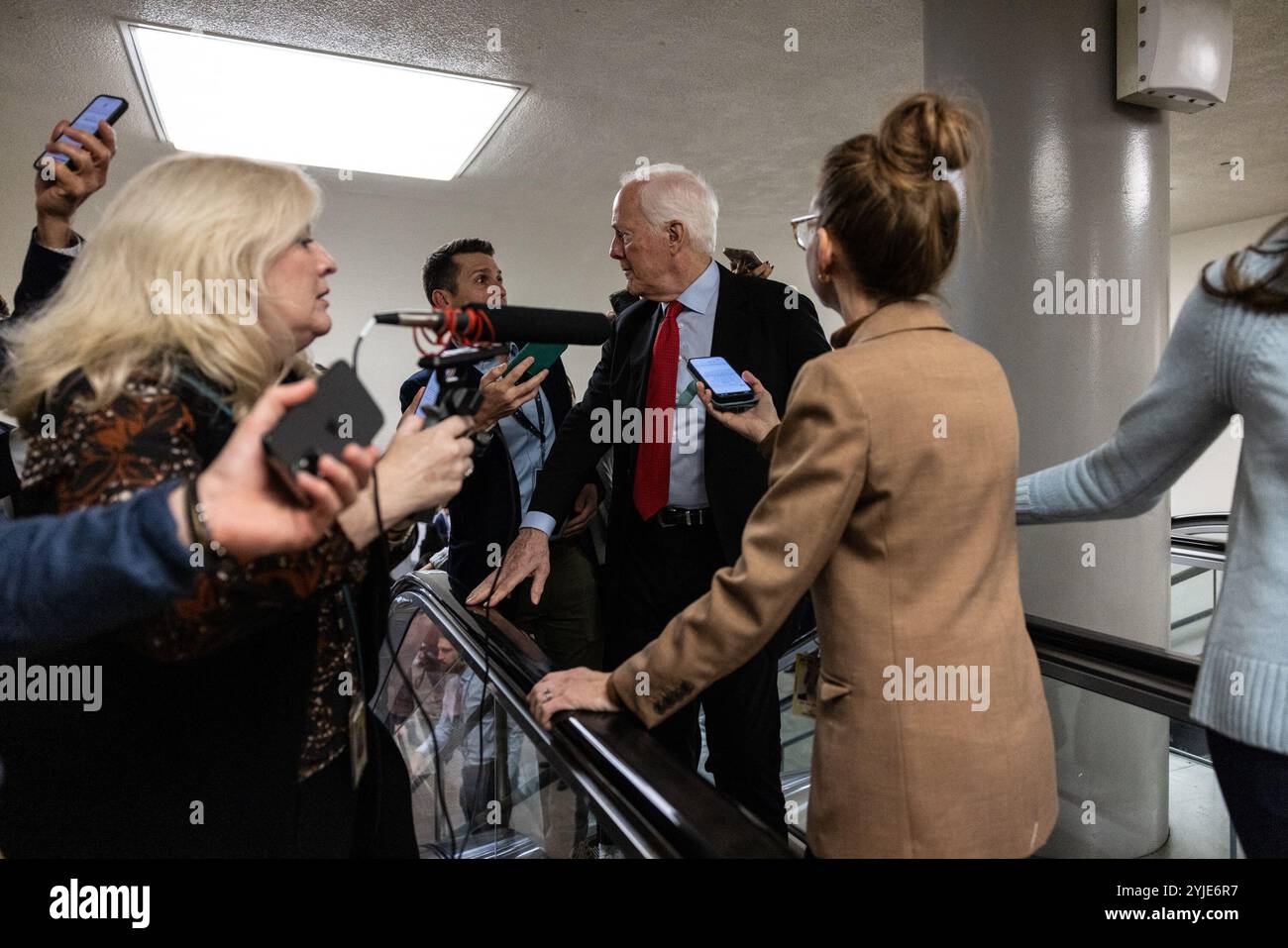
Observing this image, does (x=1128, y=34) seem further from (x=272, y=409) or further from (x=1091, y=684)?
(x=272, y=409)

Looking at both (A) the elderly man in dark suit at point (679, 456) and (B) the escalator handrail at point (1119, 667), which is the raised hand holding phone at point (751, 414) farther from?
(B) the escalator handrail at point (1119, 667)

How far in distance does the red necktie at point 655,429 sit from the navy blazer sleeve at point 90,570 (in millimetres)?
1507

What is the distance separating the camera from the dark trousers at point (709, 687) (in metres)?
2.10

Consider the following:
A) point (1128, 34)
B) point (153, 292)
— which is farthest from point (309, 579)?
point (1128, 34)

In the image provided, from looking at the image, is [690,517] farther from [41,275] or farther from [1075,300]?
[1075,300]

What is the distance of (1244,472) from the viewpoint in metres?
1.00

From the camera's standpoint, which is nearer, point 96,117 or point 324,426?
point 324,426

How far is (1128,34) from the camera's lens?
8.54 ft

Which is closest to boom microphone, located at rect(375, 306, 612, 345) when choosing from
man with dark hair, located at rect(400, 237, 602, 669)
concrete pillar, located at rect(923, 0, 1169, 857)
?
man with dark hair, located at rect(400, 237, 602, 669)

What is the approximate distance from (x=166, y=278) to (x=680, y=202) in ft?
5.27

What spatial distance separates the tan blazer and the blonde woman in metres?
0.45

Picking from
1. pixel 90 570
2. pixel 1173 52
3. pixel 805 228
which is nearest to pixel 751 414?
pixel 805 228

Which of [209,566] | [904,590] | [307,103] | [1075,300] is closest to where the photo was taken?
[209,566]

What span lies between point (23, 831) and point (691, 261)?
1895 millimetres
